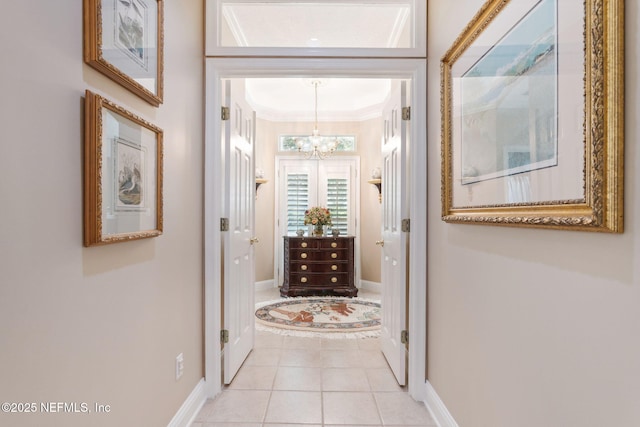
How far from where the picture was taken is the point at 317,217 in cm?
482

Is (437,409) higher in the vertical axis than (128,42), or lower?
lower

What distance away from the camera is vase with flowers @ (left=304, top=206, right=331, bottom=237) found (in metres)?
4.81

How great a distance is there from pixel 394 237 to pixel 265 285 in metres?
3.18

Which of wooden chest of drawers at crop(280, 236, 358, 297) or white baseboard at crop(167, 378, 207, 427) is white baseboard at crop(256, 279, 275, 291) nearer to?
wooden chest of drawers at crop(280, 236, 358, 297)

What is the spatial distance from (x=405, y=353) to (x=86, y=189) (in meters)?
1.98

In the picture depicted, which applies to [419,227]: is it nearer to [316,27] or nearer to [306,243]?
[316,27]

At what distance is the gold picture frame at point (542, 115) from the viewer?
0.77m

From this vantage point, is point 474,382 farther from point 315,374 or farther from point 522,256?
point 315,374

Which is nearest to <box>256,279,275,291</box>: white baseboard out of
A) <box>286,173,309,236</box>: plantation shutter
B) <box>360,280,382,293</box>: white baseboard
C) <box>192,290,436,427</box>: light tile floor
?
<box>286,173,309,236</box>: plantation shutter

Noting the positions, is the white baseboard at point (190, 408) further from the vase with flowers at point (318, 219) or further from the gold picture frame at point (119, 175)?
the vase with flowers at point (318, 219)

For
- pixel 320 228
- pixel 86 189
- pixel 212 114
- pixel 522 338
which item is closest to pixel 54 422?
pixel 86 189

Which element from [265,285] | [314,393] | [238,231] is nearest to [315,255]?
[265,285]

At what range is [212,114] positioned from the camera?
2.10 m

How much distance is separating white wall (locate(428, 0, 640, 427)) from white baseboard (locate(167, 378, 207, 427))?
4.44 feet
